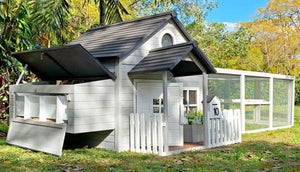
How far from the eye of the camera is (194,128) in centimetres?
972

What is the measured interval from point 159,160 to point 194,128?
2767 mm

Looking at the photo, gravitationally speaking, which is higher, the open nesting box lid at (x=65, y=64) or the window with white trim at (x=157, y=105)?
the open nesting box lid at (x=65, y=64)

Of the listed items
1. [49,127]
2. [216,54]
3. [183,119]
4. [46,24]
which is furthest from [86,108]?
[216,54]

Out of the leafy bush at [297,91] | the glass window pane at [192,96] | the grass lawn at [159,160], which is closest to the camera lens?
the grass lawn at [159,160]

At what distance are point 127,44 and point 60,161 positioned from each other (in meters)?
3.26

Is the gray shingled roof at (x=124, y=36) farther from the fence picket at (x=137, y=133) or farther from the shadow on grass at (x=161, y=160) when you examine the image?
the shadow on grass at (x=161, y=160)

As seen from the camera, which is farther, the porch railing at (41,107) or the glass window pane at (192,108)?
the glass window pane at (192,108)

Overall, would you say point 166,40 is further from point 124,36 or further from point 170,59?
point 170,59

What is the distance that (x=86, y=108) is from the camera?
25.0ft

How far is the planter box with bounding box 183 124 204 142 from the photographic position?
9703 mm

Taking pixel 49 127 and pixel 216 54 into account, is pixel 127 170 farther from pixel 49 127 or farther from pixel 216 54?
pixel 216 54

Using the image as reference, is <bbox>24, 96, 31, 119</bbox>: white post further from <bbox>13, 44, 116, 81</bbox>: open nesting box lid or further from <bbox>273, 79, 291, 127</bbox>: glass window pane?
<bbox>273, 79, 291, 127</bbox>: glass window pane

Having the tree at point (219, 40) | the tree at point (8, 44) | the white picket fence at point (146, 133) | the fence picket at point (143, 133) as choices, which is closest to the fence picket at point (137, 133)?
the white picket fence at point (146, 133)

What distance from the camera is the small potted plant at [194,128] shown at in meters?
9.66
